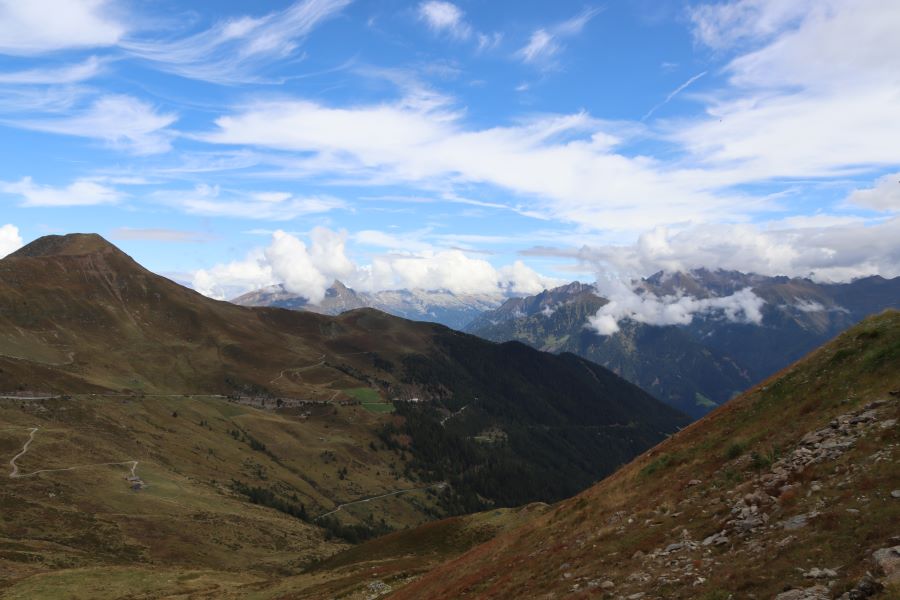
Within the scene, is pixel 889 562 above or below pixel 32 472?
above

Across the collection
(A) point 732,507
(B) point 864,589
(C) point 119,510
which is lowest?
(C) point 119,510

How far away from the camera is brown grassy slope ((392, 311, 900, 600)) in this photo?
19.3 meters

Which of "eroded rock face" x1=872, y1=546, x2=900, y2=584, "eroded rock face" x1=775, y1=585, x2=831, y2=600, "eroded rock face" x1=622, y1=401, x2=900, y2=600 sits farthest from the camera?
"eroded rock face" x1=622, y1=401, x2=900, y2=600

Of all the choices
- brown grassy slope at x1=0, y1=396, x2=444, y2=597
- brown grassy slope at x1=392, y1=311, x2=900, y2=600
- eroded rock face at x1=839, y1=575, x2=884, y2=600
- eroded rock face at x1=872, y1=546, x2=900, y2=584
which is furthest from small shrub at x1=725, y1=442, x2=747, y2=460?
brown grassy slope at x1=0, y1=396, x2=444, y2=597

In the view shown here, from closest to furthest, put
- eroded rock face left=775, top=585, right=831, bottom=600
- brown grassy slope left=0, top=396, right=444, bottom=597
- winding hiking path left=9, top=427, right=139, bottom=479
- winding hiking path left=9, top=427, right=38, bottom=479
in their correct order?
1. eroded rock face left=775, top=585, right=831, bottom=600
2. brown grassy slope left=0, top=396, right=444, bottom=597
3. winding hiking path left=9, top=427, right=38, bottom=479
4. winding hiking path left=9, top=427, right=139, bottom=479

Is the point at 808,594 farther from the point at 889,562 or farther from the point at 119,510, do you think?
the point at 119,510

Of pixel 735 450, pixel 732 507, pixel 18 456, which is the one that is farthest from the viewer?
pixel 18 456

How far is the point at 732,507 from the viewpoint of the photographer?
83.3 ft

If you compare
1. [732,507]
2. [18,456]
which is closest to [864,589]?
[732,507]

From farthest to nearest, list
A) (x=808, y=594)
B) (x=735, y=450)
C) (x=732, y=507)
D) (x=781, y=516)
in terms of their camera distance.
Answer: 1. (x=735, y=450)
2. (x=732, y=507)
3. (x=781, y=516)
4. (x=808, y=594)

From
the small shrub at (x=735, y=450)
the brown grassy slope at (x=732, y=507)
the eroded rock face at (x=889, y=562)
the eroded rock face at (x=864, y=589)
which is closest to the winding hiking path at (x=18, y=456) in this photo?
the brown grassy slope at (x=732, y=507)

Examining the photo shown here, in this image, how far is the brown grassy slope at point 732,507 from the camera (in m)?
19.3

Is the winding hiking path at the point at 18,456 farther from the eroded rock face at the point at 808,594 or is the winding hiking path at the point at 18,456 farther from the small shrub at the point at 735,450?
the eroded rock face at the point at 808,594

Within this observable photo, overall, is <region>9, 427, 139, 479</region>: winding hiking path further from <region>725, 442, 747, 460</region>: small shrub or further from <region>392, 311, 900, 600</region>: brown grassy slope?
<region>725, 442, 747, 460</region>: small shrub
